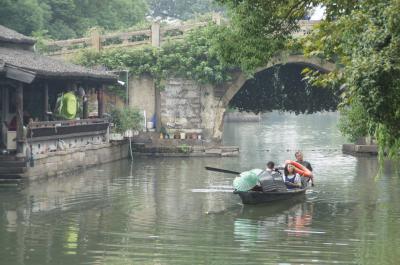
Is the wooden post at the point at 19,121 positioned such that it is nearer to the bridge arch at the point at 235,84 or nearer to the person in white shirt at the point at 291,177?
the person in white shirt at the point at 291,177

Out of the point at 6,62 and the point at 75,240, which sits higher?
the point at 6,62

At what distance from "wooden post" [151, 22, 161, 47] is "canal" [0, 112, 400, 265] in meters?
9.04

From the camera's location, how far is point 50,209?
17906mm

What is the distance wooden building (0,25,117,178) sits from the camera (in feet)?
72.2

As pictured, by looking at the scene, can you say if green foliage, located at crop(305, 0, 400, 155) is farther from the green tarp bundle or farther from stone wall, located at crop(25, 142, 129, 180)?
stone wall, located at crop(25, 142, 129, 180)

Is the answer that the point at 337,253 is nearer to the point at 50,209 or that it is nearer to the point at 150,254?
the point at 150,254

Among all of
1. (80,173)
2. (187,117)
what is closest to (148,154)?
(187,117)

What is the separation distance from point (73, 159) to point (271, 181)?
959 cm

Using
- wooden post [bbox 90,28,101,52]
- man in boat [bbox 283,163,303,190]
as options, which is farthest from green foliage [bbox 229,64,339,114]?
man in boat [bbox 283,163,303,190]

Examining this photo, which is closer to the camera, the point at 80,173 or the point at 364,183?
the point at 364,183

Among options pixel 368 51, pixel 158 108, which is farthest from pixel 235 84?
pixel 368 51

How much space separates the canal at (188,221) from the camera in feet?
42.2

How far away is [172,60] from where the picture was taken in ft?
112

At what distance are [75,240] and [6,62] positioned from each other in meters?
9.37
